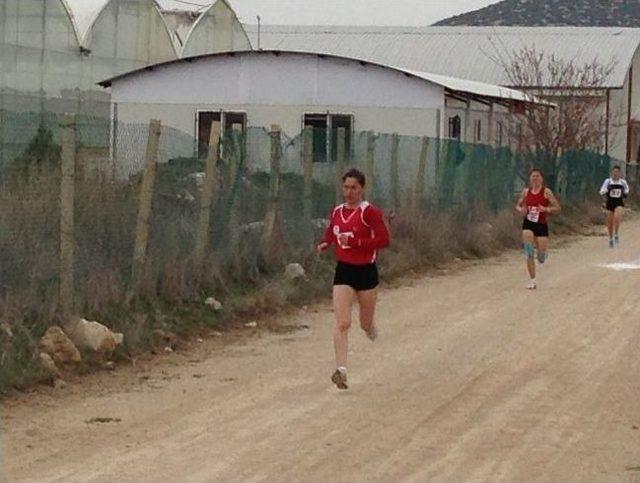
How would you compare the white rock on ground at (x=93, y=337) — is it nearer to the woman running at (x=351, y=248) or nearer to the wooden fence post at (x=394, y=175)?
the woman running at (x=351, y=248)

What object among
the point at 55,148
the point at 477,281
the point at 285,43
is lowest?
the point at 477,281

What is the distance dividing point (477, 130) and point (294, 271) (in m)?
20.7

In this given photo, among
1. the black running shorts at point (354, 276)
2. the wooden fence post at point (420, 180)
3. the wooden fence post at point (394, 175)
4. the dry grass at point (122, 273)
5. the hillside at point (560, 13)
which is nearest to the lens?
the black running shorts at point (354, 276)

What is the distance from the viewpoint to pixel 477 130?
124 ft

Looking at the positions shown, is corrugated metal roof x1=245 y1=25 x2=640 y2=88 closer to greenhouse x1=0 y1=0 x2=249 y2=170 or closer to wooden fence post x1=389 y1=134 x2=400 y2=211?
greenhouse x1=0 y1=0 x2=249 y2=170

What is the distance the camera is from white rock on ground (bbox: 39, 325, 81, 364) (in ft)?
38.9

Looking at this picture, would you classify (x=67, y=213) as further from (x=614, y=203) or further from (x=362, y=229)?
(x=614, y=203)

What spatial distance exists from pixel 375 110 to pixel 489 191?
3.79 metres

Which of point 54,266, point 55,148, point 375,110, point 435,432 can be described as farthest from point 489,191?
point 435,432

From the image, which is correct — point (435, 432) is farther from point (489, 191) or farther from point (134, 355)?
point (489, 191)

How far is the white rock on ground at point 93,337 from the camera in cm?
1238

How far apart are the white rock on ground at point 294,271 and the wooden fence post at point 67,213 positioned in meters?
4.84

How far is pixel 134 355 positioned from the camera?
41.9ft

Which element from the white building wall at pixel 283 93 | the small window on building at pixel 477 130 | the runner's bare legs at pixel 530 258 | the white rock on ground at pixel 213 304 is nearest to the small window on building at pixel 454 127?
the white building wall at pixel 283 93
